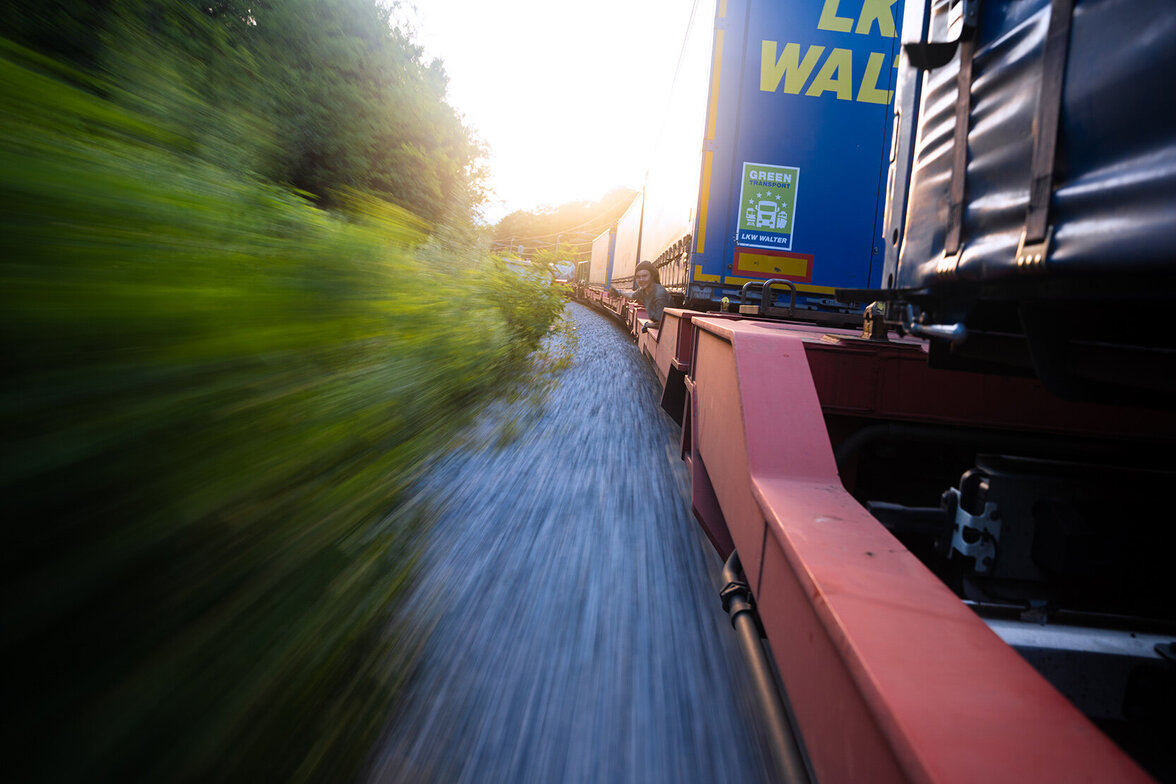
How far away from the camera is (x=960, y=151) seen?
1.45 meters

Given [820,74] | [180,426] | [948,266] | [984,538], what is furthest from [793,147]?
[180,426]

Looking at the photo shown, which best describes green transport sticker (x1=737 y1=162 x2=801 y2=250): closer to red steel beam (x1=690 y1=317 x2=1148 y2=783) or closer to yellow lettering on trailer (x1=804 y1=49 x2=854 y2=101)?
yellow lettering on trailer (x1=804 y1=49 x2=854 y2=101)

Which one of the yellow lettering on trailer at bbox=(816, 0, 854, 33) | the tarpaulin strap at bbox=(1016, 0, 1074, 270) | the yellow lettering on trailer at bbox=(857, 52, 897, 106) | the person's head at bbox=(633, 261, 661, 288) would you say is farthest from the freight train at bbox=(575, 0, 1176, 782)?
the person's head at bbox=(633, 261, 661, 288)

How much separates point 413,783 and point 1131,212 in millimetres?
1804

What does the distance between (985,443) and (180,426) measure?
8.39ft

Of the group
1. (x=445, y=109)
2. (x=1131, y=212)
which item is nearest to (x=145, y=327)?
(x=1131, y=212)

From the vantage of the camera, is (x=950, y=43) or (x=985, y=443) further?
(x=985, y=443)

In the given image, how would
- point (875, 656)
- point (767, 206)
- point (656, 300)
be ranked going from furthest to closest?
point (656, 300) < point (767, 206) < point (875, 656)

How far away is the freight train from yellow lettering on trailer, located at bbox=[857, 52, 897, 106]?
9.38 ft

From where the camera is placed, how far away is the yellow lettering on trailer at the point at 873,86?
4746 mm

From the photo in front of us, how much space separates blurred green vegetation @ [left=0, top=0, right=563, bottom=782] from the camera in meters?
0.81

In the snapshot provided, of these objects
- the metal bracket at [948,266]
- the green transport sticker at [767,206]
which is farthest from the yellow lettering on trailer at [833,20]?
the metal bracket at [948,266]

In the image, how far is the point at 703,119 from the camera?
195 inches

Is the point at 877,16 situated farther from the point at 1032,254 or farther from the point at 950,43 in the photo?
the point at 1032,254
